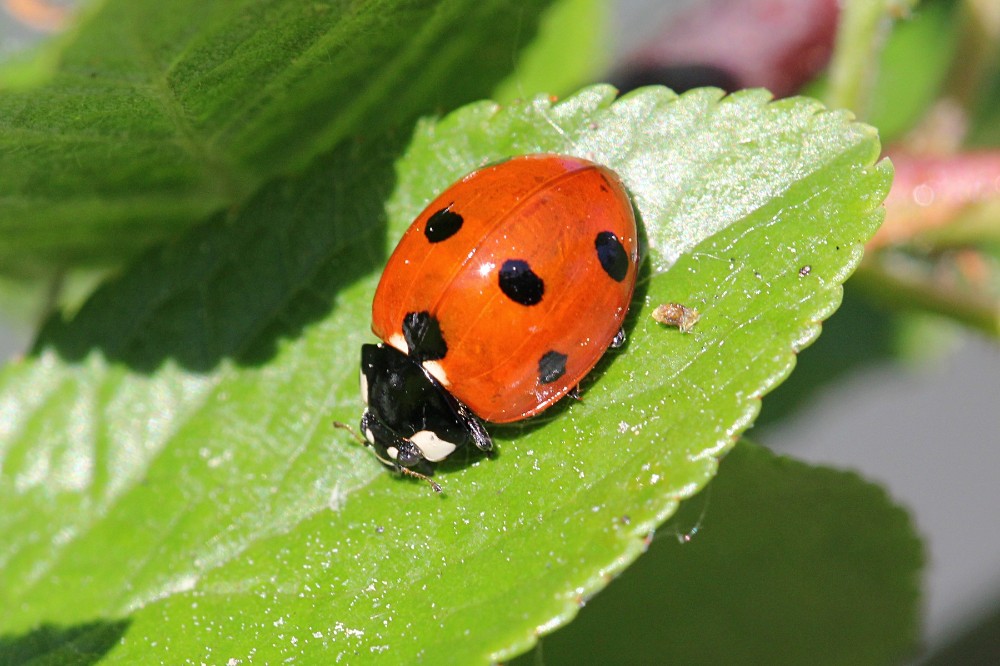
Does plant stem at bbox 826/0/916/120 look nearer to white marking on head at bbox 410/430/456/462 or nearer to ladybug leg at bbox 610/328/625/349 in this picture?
ladybug leg at bbox 610/328/625/349

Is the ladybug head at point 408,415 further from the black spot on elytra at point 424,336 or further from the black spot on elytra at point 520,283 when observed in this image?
the black spot on elytra at point 520,283

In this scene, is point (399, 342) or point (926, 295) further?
point (926, 295)

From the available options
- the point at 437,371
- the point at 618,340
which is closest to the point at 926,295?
the point at 618,340

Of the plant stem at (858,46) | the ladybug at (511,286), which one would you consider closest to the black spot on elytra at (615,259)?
the ladybug at (511,286)

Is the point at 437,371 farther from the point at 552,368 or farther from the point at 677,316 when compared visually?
the point at 677,316

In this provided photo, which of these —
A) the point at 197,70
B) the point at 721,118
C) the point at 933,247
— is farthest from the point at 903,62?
the point at 197,70

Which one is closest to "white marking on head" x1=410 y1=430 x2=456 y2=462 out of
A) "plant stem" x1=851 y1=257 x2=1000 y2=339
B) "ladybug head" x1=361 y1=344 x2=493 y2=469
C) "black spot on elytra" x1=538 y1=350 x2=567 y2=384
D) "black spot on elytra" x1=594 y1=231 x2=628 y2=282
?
"ladybug head" x1=361 y1=344 x2=493 y2=469
